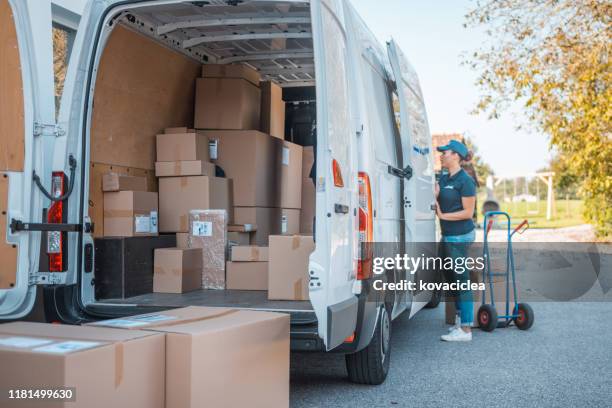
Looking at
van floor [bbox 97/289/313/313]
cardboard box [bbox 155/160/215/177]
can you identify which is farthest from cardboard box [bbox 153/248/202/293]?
cardboard box [bbox 155/160/215/177]

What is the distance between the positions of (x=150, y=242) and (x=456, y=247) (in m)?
2.96

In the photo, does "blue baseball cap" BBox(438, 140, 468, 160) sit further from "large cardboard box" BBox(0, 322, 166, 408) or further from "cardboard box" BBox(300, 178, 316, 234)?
"large cardboard box" BBox(0, 322, 166, 408)

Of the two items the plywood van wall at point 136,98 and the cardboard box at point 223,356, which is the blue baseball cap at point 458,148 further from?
the cardboard box at point 223,356

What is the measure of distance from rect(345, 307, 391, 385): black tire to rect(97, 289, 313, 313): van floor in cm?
51

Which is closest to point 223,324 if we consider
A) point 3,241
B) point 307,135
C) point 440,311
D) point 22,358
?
point 22,358

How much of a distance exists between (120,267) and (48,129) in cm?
115

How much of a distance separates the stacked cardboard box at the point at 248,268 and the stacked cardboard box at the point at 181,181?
1.66 ft

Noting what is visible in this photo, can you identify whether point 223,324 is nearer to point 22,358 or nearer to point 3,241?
point 22,358

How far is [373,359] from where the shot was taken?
492 centimetres

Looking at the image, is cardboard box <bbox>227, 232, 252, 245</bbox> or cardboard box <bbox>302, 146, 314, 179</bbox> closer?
cardboard box <bbox>227, 232, 252, 245</bbox>

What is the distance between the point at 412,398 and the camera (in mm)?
4871

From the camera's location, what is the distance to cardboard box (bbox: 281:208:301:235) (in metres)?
6.92

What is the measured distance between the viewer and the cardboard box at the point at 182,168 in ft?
19.5

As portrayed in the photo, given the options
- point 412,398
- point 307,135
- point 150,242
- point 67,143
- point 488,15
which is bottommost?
point 412,398
